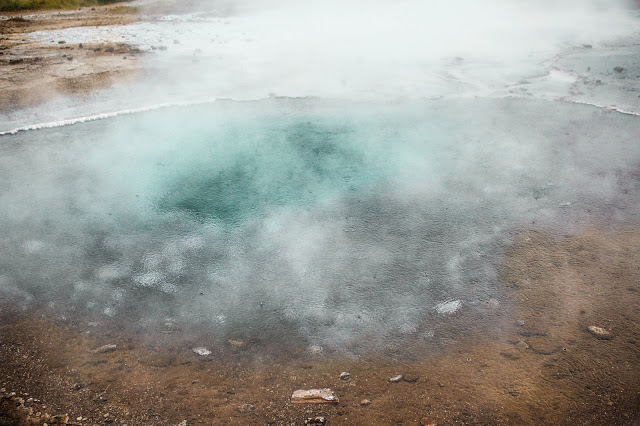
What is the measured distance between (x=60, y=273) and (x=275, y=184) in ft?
10.2

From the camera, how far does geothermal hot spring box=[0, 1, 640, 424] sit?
382 centimetres

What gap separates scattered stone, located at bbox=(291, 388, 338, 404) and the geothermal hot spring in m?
0.08

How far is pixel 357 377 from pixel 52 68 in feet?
43.9

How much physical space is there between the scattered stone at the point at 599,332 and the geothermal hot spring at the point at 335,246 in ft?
0.14

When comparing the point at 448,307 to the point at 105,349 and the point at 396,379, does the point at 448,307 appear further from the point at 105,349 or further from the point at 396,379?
Answer: the point at 105,349

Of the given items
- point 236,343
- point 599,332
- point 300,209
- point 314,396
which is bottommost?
point 599,332

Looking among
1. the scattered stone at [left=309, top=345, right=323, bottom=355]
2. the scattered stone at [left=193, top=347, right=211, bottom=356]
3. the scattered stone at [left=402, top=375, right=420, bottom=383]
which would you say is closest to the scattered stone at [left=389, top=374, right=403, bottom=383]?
the scattered stone at [left=402, top=375, right=420, bottom=383]

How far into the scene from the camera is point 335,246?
5.43 m

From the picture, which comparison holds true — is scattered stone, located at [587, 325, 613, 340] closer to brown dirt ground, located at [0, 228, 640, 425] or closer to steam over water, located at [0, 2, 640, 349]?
brown dirt ground, located at [0, 228, 640, 425]

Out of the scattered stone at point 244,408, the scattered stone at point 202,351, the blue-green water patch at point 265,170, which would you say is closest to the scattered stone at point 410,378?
the scattered stone at point 244,408

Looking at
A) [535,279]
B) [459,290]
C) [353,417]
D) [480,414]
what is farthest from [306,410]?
[535,279]

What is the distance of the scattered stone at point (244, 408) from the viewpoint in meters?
3.53

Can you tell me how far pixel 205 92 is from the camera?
35.4 feet

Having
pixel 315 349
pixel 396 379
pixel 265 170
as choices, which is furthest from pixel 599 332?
pixel 265 170
